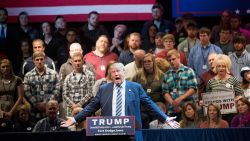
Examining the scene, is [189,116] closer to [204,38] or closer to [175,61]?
[175,61]

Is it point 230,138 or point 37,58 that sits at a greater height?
point 37,58

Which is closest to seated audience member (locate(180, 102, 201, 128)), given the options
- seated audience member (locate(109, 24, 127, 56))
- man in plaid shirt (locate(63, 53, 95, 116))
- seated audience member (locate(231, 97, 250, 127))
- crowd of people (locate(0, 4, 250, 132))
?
crowd of people (locate(0, 4, 250, 132))

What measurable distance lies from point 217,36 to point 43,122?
3.85 meters

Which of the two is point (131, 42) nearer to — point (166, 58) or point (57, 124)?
point (166, 58)

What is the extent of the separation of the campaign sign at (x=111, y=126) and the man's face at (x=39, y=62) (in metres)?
3.43

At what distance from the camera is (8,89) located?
1062cm

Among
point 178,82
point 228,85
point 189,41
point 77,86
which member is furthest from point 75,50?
point 228,85

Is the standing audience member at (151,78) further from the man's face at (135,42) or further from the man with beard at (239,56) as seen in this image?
the man with beard at (239,56)

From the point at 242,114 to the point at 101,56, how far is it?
2677 mm

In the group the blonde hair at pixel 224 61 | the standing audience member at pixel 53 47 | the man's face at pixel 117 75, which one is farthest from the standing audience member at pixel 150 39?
the man's face at pixel 117 75

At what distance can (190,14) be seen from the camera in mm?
12750

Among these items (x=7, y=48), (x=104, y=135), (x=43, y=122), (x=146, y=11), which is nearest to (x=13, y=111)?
(x=43, y=122)

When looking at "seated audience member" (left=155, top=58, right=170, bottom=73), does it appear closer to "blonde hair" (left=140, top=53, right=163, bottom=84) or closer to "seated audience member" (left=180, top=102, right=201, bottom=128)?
"blonde hair" (left=140, top=53, right=163, bottom=84)

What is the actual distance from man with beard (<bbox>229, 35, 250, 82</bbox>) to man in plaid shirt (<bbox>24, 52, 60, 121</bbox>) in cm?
275
